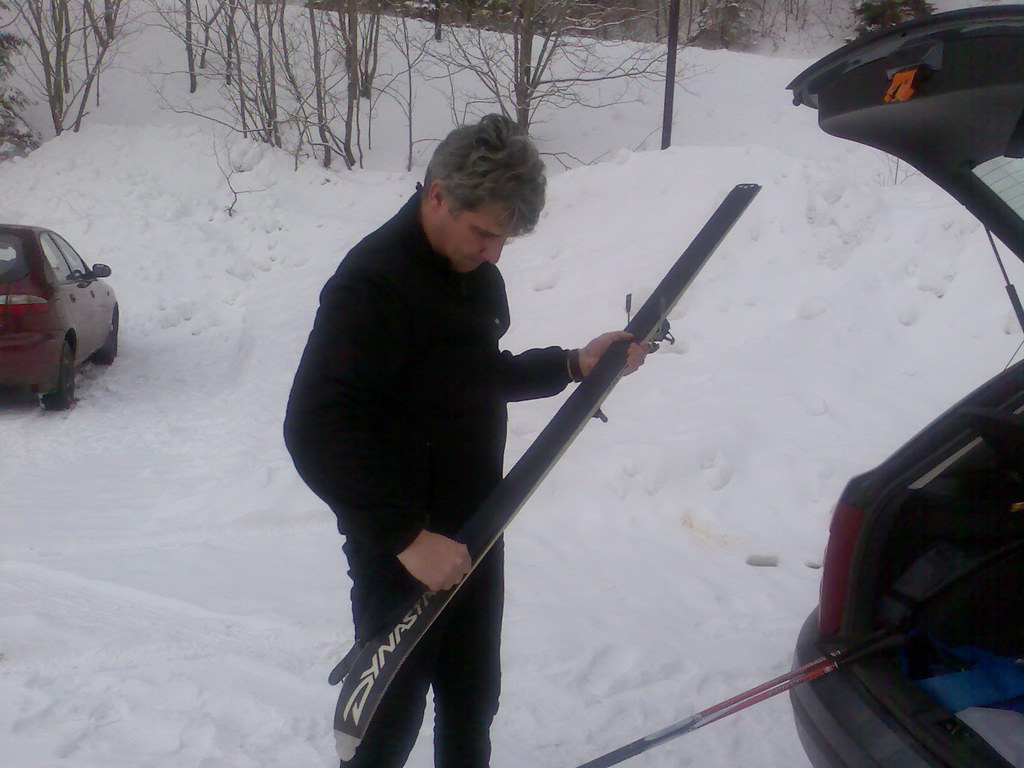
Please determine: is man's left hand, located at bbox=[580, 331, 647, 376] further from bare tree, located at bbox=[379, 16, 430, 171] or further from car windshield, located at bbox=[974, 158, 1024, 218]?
bare tree, located at bbox=[379, 16, 430, 171]

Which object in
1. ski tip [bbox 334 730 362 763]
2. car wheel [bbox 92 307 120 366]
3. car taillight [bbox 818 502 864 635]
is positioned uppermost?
car taillight [bbox 818 502 864 635]

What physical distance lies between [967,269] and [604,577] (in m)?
3.84

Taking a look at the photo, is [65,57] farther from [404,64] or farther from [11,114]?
[404,64]

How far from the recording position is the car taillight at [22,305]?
259 inches

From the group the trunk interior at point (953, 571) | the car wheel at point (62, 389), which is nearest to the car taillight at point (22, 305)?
the car wheel at point (62, 389)

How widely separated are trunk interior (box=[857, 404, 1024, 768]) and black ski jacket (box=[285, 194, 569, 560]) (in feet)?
3.44

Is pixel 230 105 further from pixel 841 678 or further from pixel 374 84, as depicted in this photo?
pixel 841 678

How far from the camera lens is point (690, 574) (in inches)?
165

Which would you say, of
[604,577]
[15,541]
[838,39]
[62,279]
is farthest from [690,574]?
[838,39]

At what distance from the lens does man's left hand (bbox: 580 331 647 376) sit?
232cm

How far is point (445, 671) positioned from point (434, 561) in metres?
0.53

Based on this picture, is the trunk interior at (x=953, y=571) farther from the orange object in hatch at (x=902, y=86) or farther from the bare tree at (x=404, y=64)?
the bare tree at (x=404, y=64)

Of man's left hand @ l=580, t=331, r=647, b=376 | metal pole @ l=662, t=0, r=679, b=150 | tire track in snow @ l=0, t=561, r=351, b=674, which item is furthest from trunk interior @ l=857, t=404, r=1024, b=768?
metal pole @ l=662, t=0, r=679, b=150

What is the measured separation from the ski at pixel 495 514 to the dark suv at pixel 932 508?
0.52 m
